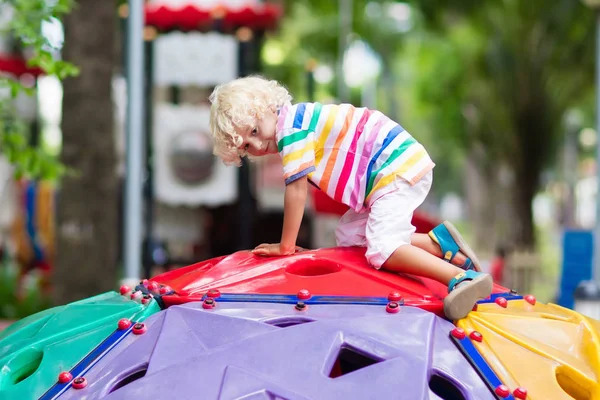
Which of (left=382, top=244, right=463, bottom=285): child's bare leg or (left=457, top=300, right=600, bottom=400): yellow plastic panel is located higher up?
(left=382, top=244, right=463, bottom=285): child's bare leg

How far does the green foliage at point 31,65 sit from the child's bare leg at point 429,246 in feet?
7.14

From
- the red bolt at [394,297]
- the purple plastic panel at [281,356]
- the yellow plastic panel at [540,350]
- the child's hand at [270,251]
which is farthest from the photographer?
the child's hand at [270,251]

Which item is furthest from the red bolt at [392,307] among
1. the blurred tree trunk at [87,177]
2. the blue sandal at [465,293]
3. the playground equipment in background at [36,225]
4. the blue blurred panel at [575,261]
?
the playground equipment in background at [36,225]

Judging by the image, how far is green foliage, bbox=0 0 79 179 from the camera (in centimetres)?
406

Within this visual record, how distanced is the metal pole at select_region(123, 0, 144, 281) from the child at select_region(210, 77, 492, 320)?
214cm

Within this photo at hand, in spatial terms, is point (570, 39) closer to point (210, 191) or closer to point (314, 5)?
point (314, 5)

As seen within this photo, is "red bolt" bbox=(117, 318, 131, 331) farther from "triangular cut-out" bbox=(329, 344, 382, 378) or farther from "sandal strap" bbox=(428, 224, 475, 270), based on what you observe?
"sandal strap" bbox=(428, 224, 475, 270)

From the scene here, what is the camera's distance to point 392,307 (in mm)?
2396

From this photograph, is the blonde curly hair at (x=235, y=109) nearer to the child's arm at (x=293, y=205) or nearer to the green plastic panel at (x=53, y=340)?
the child's arm at (x=293, y=205)

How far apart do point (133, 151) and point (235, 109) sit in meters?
2.40

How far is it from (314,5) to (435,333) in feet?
60.2

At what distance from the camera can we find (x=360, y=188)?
2.83 meters

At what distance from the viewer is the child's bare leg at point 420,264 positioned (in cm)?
264

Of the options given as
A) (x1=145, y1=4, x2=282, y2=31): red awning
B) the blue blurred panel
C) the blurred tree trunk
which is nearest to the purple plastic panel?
the blurred tree trunk
